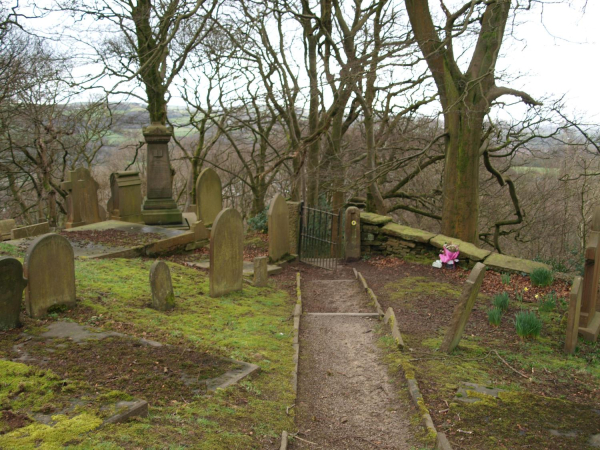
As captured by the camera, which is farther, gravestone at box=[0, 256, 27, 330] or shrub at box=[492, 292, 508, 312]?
shrub at box=[492, 292, 508, 312]

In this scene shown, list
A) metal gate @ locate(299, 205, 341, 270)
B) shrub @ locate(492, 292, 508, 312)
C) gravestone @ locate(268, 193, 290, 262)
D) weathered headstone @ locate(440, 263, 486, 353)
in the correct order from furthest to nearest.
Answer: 1. metal gate @ locate(299, 205, 341, 270)
2. gravestone @ locate(268, 193, 290, 262)
3. shrub @ locate(492, 292, 508, 312)
4. weathered headstone @ locate(440, 263, 486, 353)

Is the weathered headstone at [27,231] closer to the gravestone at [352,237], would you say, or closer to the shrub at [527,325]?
the gravestone at [352,237]

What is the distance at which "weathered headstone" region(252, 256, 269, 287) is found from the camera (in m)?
9.30

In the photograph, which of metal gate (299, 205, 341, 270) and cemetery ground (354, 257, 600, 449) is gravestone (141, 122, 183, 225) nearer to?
metal gate (299, 205, 341, 270)

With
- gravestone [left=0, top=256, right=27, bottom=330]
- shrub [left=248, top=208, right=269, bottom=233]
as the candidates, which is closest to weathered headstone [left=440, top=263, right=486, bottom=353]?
gravestone [left=0, top=256, right=27, bottom=330]

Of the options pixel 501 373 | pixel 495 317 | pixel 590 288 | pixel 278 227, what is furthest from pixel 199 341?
pixel 278 227

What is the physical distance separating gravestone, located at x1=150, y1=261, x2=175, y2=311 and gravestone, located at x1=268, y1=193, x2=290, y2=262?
4.67 meters

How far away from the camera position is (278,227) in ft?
37.9

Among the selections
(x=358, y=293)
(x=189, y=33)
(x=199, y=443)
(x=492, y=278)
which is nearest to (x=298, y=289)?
(x=358, y=293)

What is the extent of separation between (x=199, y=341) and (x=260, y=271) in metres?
3.80

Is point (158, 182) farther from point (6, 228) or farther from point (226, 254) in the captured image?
point (226, 254)

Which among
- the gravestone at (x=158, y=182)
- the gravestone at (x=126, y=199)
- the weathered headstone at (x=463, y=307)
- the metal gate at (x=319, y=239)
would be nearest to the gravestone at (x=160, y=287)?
the weathered headstone at (x=463, y=307)

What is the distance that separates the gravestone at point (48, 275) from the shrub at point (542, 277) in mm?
7800

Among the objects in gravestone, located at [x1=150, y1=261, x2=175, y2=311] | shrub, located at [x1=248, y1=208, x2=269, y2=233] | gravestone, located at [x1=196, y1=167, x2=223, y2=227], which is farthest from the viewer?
shrub, located at [x1=248, y1=208, x2=269, y2=233]
